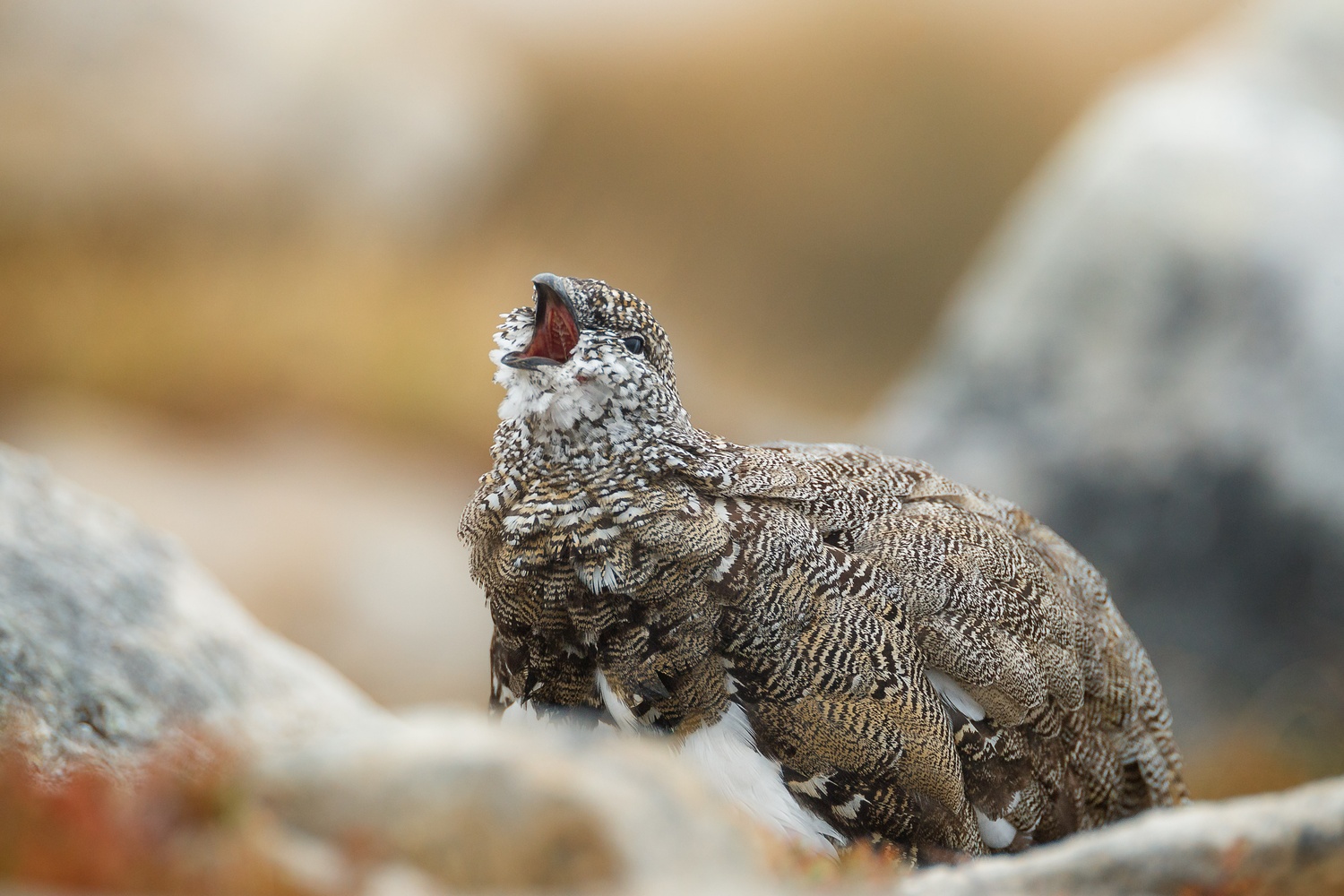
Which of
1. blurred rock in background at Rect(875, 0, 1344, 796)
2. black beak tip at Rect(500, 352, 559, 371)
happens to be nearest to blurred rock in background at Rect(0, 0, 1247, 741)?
blurred rock in background at Rect(875, 0, 1344, 796)

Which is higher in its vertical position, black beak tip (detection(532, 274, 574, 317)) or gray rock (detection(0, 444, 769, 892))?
black beak tip (detection(532, 274, 574, 317))

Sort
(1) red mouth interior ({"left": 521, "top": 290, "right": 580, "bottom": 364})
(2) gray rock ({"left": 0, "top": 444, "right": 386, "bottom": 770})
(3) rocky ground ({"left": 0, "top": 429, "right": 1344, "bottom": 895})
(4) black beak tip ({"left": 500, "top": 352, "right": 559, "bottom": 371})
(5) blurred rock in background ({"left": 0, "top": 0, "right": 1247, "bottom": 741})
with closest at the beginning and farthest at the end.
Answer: (3) rocky ground ({"left": 0, "top": 429, "right": 1344, "bottom": 895}), (4) black beak tip ({"left": 500, "top": 352, "right": 559, "bottom": 371}), (1) red mouth interior ({"left": 521, "top": 290, "right": 580, "bottom": 364}), (2) gray rock ({"left": 0, "top": 444, "right": 386, "bottom": 770}), (5) blurred rock in background ({"left": 0, "top": 0, "right": 1247, "bottom": 741})

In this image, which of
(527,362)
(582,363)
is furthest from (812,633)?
(527,362)

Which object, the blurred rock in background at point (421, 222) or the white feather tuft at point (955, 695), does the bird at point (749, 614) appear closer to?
the white feather tuft at point (955, 695)

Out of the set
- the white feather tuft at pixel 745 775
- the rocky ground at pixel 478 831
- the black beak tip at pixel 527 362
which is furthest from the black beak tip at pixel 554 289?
the rocky ground at pixel 478 831

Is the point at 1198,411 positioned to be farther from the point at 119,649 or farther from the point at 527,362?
the point at 119,649

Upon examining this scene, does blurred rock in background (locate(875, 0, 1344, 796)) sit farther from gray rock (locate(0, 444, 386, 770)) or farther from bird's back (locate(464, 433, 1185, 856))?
gray rock (locate(0, 444, 386, 770))

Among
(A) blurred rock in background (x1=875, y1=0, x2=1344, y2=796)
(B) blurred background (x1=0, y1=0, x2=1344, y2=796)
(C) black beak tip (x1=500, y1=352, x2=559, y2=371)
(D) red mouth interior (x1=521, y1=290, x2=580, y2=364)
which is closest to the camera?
(C) black beak tip (x1=500, y1=352, x2=559, y2=371)

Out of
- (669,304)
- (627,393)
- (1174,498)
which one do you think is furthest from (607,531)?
(669,304)
